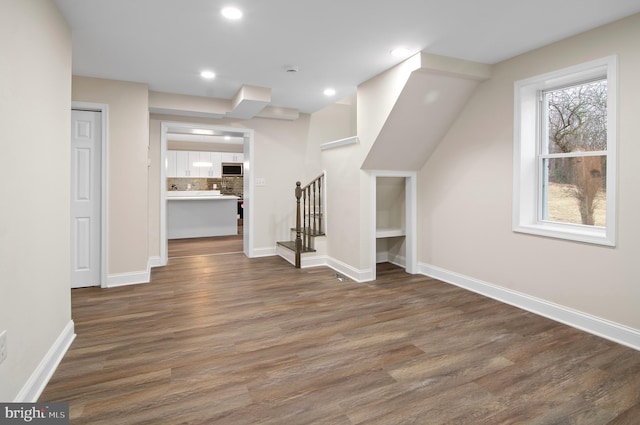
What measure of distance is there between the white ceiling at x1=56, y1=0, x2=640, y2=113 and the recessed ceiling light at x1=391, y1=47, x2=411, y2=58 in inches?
3.7

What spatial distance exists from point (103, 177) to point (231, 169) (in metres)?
6.02

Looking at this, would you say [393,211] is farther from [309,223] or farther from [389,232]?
Result: [309,223]

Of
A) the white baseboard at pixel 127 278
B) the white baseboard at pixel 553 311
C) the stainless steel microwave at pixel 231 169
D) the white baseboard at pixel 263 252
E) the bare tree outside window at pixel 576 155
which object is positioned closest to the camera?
the white baseboard at pixel 553 311

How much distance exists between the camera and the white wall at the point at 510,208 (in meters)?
2.52

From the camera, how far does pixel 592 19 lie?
257 centimetres

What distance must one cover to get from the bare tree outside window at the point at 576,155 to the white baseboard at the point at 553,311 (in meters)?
0.79

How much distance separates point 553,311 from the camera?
301cm

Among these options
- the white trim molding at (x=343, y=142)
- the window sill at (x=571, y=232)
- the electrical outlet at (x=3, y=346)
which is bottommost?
the electrical outlet at (x=3, y=346)

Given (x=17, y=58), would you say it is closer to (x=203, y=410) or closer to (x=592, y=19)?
(x=203, y=410)

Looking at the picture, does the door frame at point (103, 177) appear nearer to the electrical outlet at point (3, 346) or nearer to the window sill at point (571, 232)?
the electrical outlet at point (3, 346)

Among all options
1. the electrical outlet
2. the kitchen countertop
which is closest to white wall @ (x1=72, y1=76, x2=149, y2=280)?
the electrical outlet

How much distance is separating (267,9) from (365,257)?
285 centimetres

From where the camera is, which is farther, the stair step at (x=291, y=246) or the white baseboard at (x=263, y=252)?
the white baseboard at (x=263, y=252)

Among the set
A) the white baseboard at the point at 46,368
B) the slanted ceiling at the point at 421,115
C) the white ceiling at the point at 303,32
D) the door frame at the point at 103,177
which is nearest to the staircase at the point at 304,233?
the slanted ceiling at the point at 421,115
